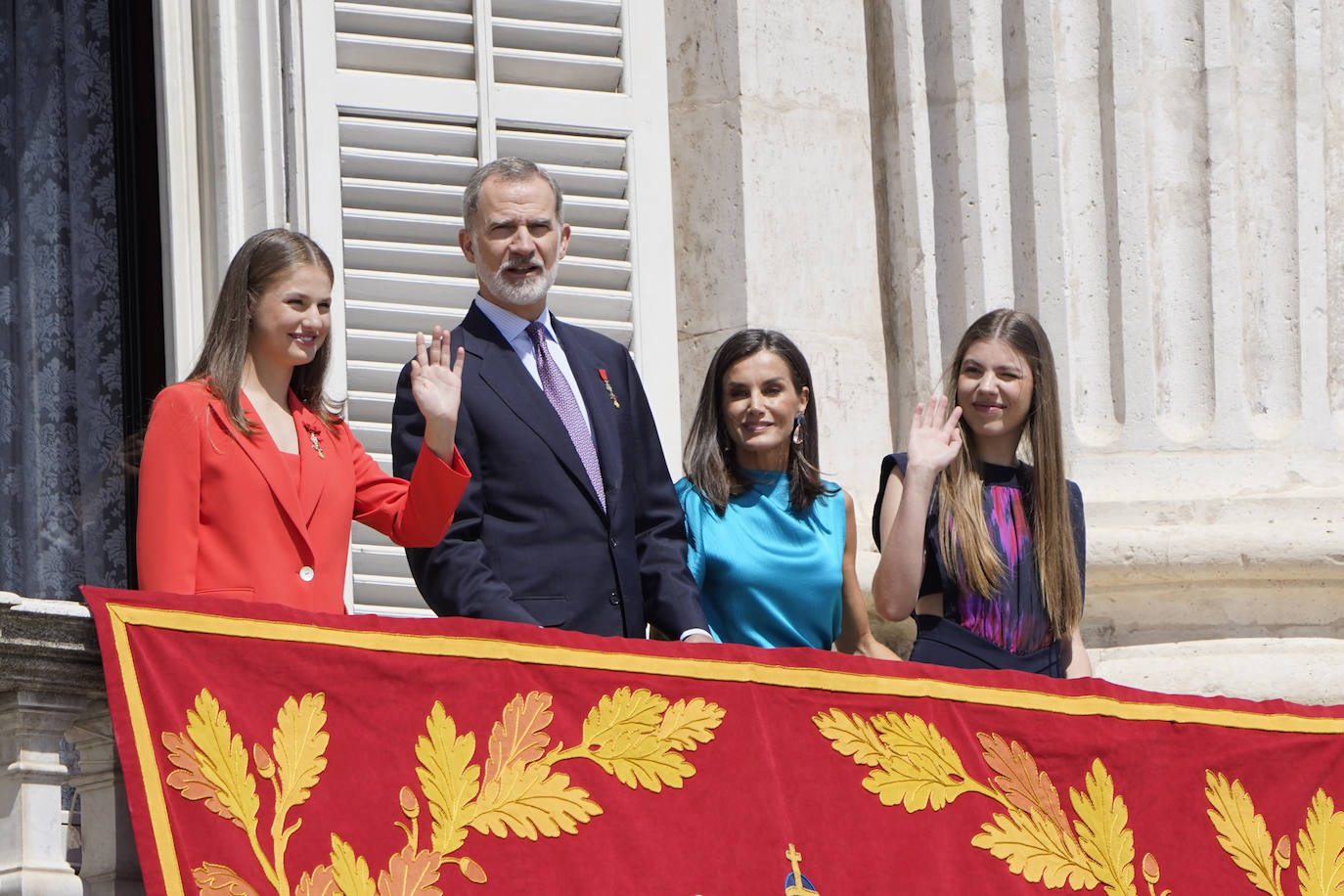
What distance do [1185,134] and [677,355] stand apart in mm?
1551

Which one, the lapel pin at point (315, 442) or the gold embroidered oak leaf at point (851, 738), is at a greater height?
the lapel pin at point (315, 442)

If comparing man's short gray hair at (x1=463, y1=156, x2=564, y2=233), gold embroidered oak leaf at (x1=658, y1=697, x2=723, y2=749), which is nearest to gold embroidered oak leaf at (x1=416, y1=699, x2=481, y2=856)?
gold embroidered oak leaf at (x1=658, y1=697, x2=723, y2=749)

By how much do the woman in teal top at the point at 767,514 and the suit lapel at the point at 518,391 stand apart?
1.58 ft

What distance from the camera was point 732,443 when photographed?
216 inches

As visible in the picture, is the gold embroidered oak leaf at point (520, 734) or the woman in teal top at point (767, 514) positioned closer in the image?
the gold embroidered oak leaf at point (520, 734)

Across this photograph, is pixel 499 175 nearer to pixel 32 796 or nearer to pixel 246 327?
pixel 246 327

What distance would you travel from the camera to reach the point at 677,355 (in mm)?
7004

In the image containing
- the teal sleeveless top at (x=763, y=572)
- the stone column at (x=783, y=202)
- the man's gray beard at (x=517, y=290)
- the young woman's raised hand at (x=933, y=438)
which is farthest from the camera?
the stone column at (x=783, y=202)

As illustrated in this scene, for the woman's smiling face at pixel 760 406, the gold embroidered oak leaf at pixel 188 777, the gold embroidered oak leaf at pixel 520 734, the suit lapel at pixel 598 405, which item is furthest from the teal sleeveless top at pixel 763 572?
the gold embroidered oak leaf at pixel 188 777

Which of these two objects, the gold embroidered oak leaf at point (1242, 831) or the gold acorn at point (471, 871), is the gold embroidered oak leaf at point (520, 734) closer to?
the gold acorn at point (471, 871)

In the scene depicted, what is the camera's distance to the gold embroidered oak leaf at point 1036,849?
15.3ft

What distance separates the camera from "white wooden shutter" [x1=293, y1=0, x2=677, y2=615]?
21.3 ft

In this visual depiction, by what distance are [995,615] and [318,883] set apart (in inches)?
72.0

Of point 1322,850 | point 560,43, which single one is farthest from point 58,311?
point 1322,850
